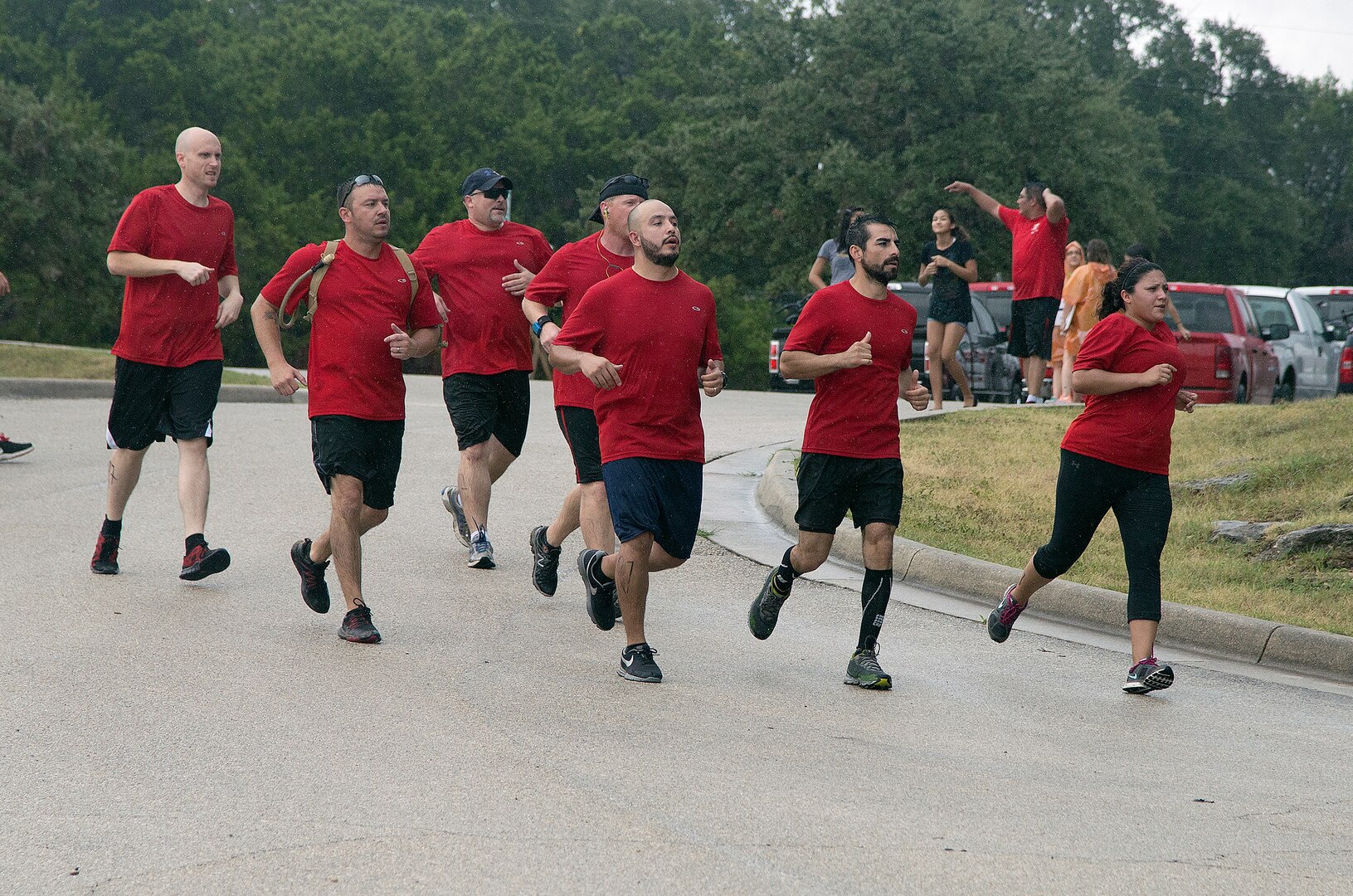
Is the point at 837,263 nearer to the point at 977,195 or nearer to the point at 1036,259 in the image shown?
the point at 977,195

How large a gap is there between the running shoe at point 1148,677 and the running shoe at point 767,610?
1.41 m

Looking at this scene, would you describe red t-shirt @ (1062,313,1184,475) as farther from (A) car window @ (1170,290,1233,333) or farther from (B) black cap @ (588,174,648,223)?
(A) car window @ (1170,290,1233,333)

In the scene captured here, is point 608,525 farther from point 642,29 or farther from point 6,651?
point 642,29

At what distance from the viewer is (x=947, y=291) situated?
572 inches

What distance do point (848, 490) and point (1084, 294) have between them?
901cm

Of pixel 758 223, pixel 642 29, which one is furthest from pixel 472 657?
pixel 642 29

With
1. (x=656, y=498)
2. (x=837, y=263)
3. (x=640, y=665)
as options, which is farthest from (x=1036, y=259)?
(x=640, y=665)

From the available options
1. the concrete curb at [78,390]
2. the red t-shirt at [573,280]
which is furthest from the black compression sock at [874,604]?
the concrete curb at [78,390]

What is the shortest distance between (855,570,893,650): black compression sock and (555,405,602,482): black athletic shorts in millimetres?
1481

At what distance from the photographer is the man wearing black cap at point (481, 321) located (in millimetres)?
8227

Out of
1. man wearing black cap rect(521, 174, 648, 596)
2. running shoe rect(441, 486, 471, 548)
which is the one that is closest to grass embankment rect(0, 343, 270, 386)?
running shoe rect(441, 486, 471, 548)

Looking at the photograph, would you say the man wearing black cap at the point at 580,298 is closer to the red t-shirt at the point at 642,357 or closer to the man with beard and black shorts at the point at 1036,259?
the red t-shirt at the point at 642,357

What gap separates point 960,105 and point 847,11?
12.1 ft

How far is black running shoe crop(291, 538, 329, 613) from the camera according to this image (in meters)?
6.95
